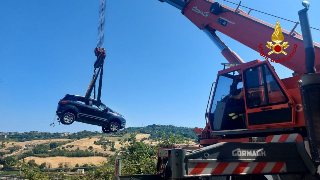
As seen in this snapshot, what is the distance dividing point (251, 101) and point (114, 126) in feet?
31.3

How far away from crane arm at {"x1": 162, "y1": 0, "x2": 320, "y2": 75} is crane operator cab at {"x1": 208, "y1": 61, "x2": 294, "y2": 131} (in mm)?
1239

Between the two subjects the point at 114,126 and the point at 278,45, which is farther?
the point at 114,126

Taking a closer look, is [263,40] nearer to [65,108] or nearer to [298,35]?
[298,35]

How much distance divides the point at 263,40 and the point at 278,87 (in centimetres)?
239

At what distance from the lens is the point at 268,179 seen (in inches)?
136

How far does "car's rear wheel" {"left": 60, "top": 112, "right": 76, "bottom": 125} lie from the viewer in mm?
11528

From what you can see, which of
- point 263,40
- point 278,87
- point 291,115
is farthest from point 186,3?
point 291,115

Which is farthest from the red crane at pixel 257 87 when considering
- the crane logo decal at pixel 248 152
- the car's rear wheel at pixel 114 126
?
the car's rear wheel at pixel 114 126

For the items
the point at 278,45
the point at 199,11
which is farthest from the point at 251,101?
the point at 199,11

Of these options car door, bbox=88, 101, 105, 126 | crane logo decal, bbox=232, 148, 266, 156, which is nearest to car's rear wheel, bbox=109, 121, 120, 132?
car door, bbox=88, 101, 105, 126

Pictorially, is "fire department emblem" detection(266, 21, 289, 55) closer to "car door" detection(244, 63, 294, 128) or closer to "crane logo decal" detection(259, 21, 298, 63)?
"crane logo decal" detection(259, 21, 298, 63)

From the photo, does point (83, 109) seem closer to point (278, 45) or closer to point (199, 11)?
point (199, 11)

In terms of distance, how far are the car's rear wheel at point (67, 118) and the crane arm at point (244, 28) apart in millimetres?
7251

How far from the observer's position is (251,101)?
4.88 metres
